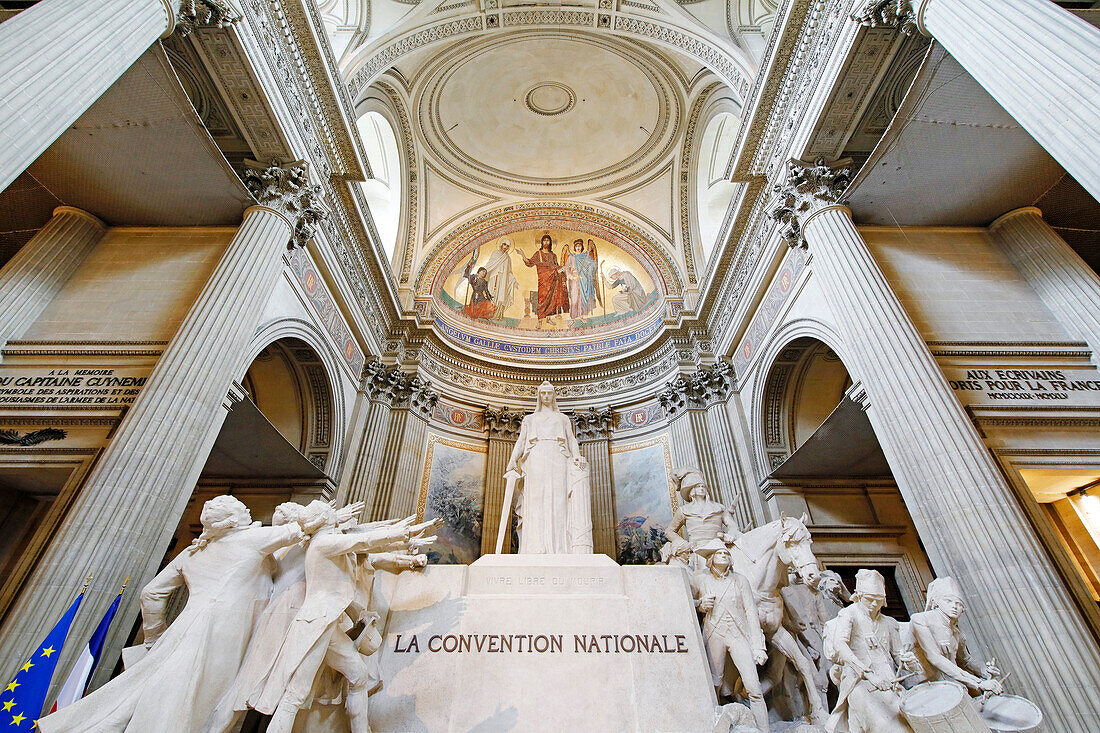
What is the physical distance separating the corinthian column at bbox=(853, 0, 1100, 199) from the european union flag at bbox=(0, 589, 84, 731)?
7.88 m

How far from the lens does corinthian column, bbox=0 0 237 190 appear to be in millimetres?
3488

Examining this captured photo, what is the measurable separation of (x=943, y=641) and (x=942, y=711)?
0.95m

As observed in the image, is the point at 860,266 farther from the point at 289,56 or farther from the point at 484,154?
the point at 484,154

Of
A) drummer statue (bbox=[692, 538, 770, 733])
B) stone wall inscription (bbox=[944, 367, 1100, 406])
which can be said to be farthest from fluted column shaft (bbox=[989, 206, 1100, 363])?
drummer statue (bbox=[692, 538, 770, 733])

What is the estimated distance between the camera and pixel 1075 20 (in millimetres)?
3742

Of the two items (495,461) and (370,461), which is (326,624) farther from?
(495,461)

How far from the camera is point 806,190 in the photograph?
25.0 feet

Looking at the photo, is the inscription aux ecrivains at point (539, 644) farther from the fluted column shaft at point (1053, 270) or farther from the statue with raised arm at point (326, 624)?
the fluted column shaft at point (1053, 270)

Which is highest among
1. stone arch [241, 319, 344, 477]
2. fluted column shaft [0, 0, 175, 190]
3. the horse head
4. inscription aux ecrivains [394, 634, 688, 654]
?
stone arch [241, 319, 344, 477]

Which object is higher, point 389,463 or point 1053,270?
point 1053,270

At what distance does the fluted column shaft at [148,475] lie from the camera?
432cm

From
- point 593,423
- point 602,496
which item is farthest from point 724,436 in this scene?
point 593,423

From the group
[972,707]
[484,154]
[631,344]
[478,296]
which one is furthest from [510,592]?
[484,154]

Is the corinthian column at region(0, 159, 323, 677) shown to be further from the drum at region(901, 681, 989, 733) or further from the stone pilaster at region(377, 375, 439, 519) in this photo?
the drum at region(901, 681, 989, 733)
